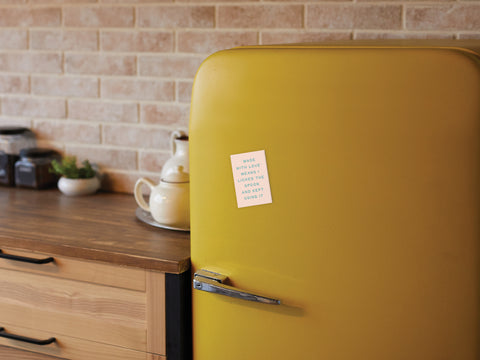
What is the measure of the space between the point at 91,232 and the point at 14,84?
3.26ft

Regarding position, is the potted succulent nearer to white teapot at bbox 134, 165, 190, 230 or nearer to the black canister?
the black canister

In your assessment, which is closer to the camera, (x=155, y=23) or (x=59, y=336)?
(x=59, y=336)

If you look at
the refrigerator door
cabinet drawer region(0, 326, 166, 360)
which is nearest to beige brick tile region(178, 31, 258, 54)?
the refrigerator door

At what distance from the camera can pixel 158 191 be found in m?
1.77

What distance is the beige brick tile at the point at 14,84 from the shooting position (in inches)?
94.8

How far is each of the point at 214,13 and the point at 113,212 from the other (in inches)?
30.4

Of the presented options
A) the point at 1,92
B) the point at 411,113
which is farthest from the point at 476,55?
the point at 1,92

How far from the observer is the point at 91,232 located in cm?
176

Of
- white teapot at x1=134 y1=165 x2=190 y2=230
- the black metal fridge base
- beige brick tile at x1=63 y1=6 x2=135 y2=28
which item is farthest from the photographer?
beige brick tile at x1=63 y1=6 x2=135 y2=28

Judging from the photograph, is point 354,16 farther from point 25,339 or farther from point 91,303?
point 25,339

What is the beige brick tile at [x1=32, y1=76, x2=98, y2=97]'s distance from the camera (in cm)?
229

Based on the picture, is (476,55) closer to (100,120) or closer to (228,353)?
(228,353)

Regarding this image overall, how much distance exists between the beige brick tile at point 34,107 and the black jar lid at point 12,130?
8 cm

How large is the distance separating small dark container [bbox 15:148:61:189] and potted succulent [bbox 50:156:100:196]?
0.26ft
